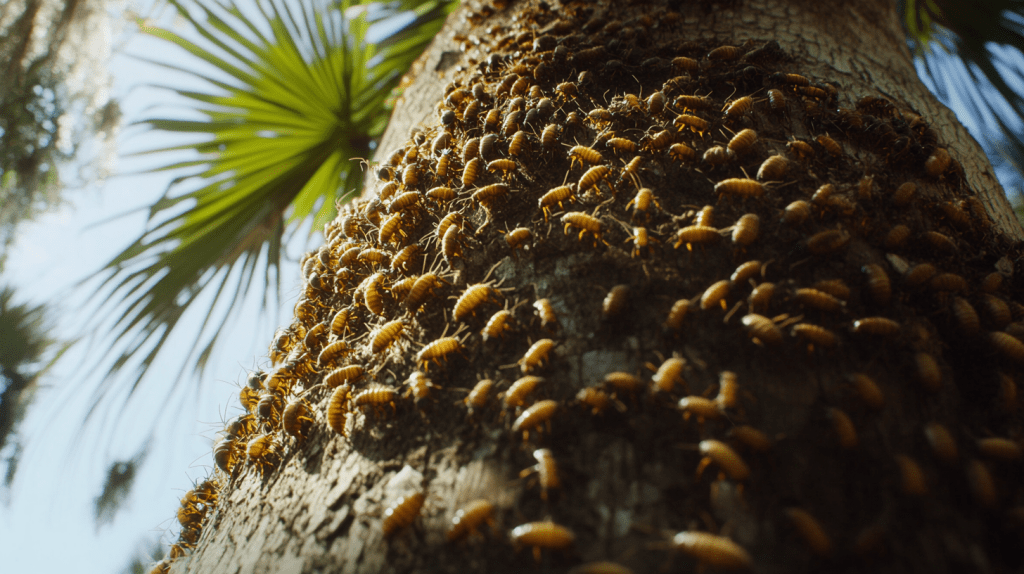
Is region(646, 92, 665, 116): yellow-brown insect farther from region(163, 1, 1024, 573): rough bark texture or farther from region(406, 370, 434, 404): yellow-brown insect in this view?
region(406, 370, 434, 404): yellow-brown insect

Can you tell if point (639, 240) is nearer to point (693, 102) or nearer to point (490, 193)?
point (490, 193)

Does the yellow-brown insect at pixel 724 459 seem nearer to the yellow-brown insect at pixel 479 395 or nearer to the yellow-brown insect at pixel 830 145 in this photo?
the yellow-brown insect at pixel 479 395

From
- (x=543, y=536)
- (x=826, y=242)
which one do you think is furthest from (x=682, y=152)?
(x=543, y=536)

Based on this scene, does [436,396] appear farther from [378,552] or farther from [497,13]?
[497,13]

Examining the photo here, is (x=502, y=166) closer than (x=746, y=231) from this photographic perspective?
No

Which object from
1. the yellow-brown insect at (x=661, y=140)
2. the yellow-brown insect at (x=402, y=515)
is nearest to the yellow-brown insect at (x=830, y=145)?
the yellow-brown insect at (x=661, y=140)

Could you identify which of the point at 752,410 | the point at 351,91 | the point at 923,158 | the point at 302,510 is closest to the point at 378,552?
the point at 302,510

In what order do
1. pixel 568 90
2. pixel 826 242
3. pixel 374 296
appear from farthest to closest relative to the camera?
pixel 568 90
pixel 374 296
pixel 826 242

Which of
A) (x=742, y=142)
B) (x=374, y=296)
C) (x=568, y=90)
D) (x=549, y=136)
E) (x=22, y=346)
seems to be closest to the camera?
(x=742, y=142)
